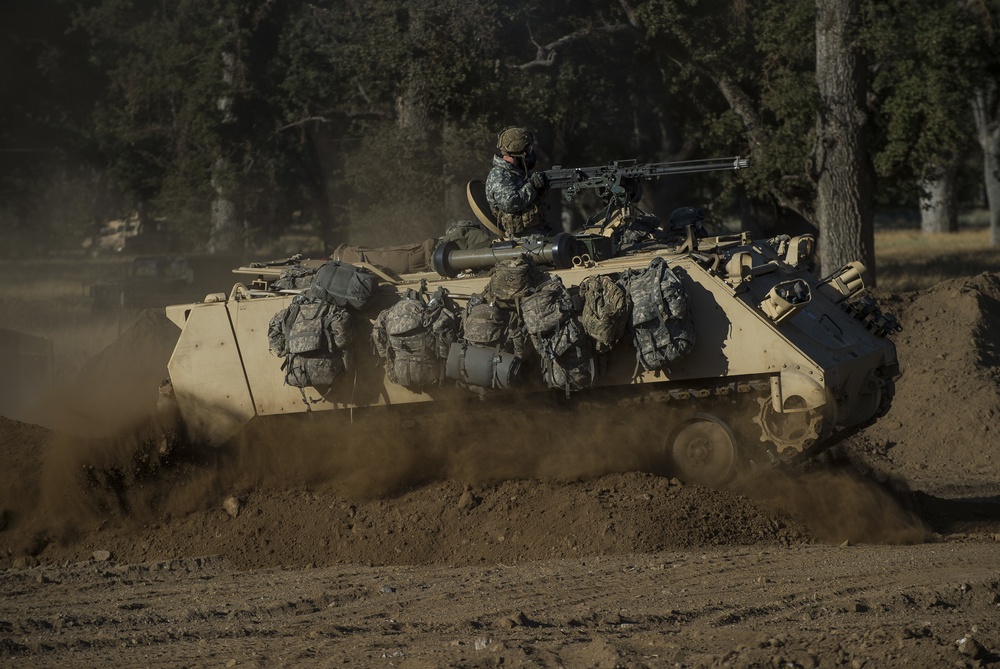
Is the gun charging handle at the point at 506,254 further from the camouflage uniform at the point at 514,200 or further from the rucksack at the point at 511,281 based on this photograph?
the camouflage uniform at the point at 514,200

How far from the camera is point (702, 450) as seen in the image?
29.5 ft

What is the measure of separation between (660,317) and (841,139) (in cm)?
1070

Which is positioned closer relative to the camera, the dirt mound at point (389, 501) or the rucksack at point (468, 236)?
the dirt mound at point (389, 501)

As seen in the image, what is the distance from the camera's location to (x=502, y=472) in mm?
9164

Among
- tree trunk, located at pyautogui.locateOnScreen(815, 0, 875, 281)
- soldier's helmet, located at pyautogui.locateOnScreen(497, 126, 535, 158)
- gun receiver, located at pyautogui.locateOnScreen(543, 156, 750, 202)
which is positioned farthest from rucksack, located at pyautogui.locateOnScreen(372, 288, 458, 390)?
tree trunk, located at pyautogui.locateOnScreen(815, 0, 875, 281)

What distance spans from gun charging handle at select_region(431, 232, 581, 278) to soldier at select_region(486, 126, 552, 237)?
59 centimetres

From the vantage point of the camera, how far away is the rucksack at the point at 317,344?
877cm

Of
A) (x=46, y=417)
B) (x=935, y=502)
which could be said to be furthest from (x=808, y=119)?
(x=46, y=417)

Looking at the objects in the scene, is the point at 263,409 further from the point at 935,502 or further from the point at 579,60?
the point at 579,60

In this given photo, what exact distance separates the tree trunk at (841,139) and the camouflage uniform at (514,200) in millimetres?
9134

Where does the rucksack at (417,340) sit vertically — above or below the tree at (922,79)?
below

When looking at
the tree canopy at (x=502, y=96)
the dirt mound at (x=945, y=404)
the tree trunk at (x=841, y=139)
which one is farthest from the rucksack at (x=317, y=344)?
the tree canopy at (x=502, y=96)

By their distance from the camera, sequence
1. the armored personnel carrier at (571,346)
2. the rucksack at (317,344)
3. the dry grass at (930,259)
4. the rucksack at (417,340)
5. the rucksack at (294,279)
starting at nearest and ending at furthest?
the armored personnel carrier at (571,346) < the rucksack at (417,340) < the rucksack at (317,344) < the rucksack at (294,279) < the dry grass at (930,259)

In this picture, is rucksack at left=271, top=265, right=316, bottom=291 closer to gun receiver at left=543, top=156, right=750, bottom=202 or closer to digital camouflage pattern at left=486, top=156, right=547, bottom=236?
digital camouflage pattern at left=486, top=156, right=547, bottom=236
